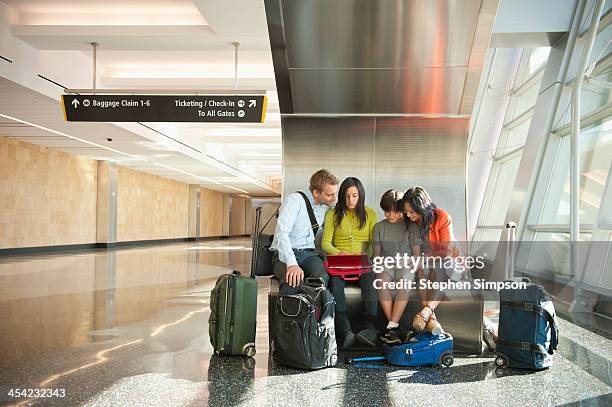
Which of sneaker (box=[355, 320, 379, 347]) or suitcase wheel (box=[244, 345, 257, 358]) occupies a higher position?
sneaker (box=[355, 320, 379, 347])

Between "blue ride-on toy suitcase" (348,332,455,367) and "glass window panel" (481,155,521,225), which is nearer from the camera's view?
"blue ride-on toy suitcase" (348,332,455,367)

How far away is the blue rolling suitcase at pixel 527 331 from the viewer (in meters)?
4.51

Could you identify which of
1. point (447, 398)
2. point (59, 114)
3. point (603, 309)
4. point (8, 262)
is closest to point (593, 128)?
point (603, 309)

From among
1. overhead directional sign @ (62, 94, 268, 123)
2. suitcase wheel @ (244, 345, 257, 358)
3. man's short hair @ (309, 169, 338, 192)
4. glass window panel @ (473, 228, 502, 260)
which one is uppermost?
overhead directional sign @ (62, 94, 268, 123)

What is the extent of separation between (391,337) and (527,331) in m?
1.04

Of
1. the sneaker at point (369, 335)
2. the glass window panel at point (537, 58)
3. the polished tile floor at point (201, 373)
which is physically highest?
the glass window panel at point (537, 58)

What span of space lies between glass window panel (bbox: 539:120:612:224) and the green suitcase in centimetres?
608

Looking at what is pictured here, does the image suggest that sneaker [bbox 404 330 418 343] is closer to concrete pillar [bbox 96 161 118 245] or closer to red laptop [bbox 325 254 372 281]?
red laptop [bbox 325 254 372 281]

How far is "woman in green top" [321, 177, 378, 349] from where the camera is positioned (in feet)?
16.7

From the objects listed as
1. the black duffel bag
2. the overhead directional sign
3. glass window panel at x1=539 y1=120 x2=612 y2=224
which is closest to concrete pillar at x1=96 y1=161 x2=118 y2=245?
the overhead directional sign

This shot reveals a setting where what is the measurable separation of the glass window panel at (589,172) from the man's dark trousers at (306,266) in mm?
5396

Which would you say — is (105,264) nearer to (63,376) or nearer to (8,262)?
(8,262)

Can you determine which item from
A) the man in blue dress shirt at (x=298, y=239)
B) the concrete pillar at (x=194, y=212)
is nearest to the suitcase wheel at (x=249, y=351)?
the man in blue dress shirt at (x=298, y=239)

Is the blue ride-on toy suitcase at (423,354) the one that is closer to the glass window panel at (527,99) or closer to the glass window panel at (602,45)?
the glass window panel at (602,45)
